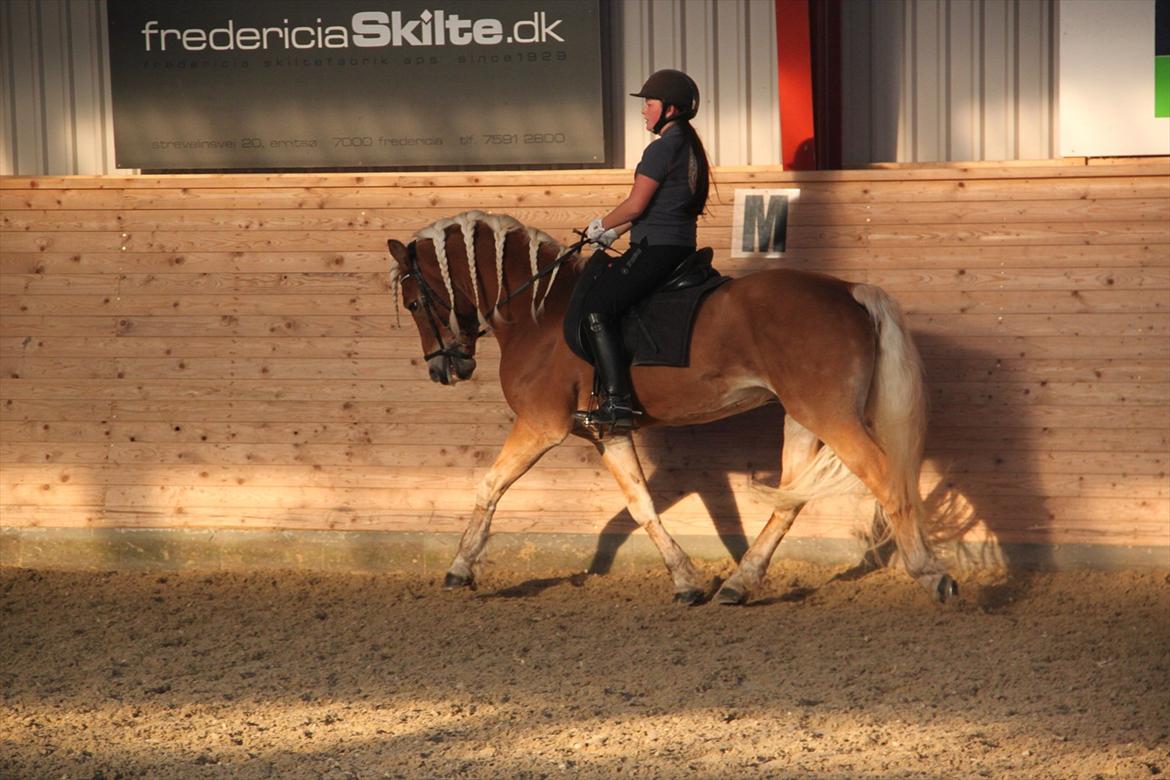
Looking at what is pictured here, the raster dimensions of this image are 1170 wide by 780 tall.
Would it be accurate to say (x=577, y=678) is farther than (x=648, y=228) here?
No

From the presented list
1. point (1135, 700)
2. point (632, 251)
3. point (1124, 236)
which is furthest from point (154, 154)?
point (1135, 700)

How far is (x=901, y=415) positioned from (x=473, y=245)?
7.53 feet

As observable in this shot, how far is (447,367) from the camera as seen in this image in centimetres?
689

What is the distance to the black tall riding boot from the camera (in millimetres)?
6391

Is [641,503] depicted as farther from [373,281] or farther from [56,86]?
[56,86]

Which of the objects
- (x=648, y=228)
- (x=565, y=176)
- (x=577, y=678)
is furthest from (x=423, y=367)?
(x=577, y=678)

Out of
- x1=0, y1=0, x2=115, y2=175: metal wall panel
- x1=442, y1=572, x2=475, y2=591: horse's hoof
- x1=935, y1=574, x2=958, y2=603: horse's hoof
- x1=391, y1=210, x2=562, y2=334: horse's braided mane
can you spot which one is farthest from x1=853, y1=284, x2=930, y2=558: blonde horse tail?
x1=0, y1=0, x2=115, y2=175: metal wall panel

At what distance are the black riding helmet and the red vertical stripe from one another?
1.20 meters

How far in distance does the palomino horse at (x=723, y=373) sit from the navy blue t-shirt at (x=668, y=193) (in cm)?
36

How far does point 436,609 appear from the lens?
680 cm

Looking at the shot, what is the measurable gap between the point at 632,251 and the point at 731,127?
1.64 m

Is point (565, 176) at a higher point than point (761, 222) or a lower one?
higher

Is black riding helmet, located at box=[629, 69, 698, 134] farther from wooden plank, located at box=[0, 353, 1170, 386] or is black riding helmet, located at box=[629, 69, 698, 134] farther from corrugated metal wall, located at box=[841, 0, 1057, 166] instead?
wooden plank, located at box=[0, 353, 1170, 386]

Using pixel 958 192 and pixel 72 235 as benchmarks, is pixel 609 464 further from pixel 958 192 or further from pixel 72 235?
pixel 72 235
